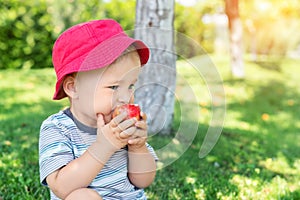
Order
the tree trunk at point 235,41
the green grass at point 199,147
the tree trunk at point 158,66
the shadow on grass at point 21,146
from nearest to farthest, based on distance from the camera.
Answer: the shadow on grass at point 21,146
the green grass at point 199,147
the tree trunk at point 158,66
the tree trunk at point 235,41

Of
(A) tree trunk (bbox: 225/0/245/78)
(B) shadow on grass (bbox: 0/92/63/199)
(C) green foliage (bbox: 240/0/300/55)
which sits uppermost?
(B) shadow on grass (bbox: 0/92/63/199)

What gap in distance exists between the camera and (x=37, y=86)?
885cm

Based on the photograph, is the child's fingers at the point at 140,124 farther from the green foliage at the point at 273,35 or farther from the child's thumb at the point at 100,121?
the green foliage at the point at 273,35

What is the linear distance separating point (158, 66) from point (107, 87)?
2242mm

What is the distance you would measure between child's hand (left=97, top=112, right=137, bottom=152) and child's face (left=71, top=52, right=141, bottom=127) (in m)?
0.13

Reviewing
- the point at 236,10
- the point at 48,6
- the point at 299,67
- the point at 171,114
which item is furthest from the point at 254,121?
the point at 299,67

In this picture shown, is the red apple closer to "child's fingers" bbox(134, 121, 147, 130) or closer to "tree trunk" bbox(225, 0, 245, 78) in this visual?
"child's fingers" bbox(134, 121, 147, 130)

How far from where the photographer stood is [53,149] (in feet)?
6.97

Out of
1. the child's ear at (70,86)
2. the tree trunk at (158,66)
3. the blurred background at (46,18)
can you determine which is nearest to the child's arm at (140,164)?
the child's ear at (70,86)

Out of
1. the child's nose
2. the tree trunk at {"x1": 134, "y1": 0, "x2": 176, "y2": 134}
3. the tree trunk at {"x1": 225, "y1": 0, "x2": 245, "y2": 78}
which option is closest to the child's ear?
Result: the child's nose

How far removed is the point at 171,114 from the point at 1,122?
211 centimetres

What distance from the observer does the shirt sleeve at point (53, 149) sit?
6.86 feet

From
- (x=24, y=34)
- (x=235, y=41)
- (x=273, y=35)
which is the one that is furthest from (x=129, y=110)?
(x=273, y=35)

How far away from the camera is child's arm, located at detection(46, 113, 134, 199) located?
2.01m
